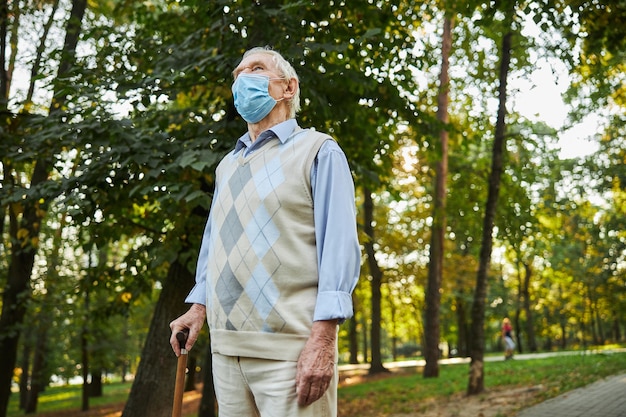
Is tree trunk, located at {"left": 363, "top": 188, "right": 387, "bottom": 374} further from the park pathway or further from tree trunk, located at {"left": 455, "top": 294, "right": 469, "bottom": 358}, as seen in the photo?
tree trunk, located at {"left": 455, "top": 294, "right": 469, "bottom": 358}

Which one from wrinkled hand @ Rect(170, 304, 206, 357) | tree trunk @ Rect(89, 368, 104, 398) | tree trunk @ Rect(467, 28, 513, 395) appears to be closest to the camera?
wrinkled hand @ Rect(170, 304, 206, 357)

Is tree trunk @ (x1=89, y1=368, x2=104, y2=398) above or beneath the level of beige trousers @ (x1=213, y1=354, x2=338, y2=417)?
beneath

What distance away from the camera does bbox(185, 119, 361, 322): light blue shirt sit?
2.14 metres

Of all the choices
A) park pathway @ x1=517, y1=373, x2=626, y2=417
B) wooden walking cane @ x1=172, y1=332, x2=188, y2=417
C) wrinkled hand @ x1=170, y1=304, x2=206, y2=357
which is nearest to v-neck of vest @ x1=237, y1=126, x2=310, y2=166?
wrinkled hand @ x1=170, y1=304, x2=206, y2=357

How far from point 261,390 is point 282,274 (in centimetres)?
43

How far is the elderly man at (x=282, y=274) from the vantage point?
2164 mm

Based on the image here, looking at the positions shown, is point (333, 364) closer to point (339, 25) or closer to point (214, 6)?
point (214, 6)

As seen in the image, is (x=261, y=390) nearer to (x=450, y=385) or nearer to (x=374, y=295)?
(x=450, y=385)

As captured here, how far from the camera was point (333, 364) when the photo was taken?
2186mm

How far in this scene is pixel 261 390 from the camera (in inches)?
88.4

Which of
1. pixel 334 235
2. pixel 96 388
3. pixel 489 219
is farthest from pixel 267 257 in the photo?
pixel 96 388

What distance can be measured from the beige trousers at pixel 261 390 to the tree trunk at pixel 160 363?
18.8 ft

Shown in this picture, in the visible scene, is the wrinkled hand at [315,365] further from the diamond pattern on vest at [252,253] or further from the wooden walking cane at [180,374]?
the wooden walking cane at [180,374]

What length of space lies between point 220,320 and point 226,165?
72 cm
